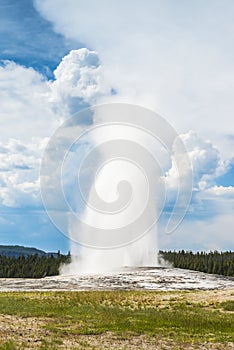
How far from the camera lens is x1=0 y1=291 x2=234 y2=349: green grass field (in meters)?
21.4

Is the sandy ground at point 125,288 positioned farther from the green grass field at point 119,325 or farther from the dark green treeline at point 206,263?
the dark green treeline at point 206,263

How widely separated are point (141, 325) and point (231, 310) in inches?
463

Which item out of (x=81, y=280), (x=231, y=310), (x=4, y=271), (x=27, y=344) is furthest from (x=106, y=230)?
(x=27, y=344)

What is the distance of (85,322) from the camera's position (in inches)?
1099

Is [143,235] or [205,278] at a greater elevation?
[143,235]

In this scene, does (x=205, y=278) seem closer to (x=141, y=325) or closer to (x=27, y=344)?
(x=141, y=325)

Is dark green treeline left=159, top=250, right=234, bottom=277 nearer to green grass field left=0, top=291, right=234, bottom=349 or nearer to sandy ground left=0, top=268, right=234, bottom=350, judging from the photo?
sandy ground left=0, top=268, right=234, bottom=350

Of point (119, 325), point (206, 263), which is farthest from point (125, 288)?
point (206, 263)

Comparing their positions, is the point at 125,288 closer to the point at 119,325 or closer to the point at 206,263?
the point at 119,325

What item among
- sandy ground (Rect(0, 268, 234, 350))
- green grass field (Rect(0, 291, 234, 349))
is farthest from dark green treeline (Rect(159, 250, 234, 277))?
green grass field (Rect(0, 291, 234, 349))

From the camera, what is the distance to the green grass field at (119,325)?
21.4 m

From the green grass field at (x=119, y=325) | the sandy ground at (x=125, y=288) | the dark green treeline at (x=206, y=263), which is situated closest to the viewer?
the sandy ground at (x=125, y=288)

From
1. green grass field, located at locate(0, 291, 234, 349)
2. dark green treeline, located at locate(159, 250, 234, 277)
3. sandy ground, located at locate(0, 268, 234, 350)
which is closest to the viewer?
sandy ground, located at locate(0, 268, 234, 350)

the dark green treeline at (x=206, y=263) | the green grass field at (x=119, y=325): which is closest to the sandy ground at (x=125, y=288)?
the green grass field at (x=119, y=325)
